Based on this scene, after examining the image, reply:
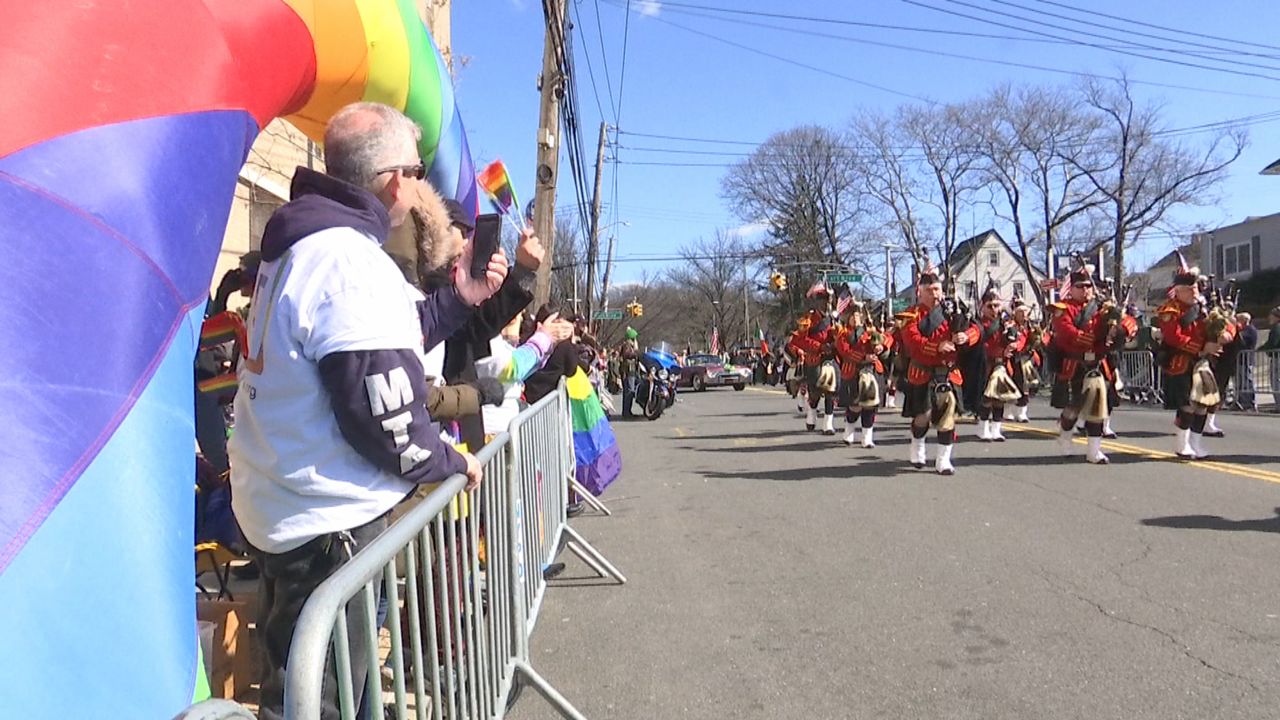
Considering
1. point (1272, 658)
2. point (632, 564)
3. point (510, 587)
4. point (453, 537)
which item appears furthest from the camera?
point (632, 564)

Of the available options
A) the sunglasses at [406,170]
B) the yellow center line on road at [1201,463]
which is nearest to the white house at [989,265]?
the yellow center line on road at [1201,463]

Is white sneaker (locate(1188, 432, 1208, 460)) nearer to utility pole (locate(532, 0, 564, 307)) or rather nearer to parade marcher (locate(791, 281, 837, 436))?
parade marcher (locate(791, 281, 837, 436))

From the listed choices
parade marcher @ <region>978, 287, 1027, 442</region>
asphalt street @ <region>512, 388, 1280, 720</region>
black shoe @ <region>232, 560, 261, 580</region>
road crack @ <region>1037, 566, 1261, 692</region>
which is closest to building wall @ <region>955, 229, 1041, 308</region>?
parade marcher @ <region>978, 287, 1027, 442</region>

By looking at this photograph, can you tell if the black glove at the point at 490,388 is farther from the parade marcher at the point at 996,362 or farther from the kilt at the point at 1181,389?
the parade marcher at the point at 996,362

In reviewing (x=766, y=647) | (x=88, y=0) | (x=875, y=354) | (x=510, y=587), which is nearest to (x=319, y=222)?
(x=88, y=0)

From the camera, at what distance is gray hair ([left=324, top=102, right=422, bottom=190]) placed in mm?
2574

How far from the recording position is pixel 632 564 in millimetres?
6492

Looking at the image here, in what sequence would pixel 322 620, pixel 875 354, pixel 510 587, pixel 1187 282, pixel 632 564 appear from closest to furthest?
pixel 322 620 < pixel 510 587 < pixel 632 564 < pixel 1187 282 < pixel 875 354

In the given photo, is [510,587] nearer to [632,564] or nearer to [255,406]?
[255,406]

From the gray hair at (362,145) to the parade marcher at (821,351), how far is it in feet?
39.8

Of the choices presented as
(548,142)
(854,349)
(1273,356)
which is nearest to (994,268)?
(1273,356)

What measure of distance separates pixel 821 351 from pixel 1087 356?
4.60 m

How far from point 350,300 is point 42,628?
0.93m

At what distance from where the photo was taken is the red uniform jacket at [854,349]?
13.2 meters
